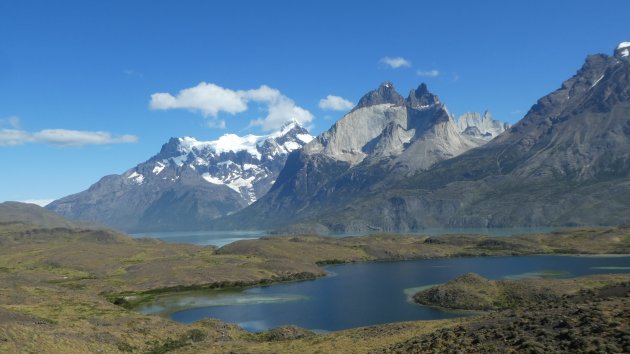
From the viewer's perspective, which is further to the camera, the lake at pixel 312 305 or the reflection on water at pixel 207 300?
the reflection on water at pixel 207 300

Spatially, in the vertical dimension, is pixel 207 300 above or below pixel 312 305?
below

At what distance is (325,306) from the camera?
148 m

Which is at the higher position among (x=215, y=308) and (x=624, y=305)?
(x=624, y=305)

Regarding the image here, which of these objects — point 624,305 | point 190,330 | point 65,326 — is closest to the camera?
point 624,305

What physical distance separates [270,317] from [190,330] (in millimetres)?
36314

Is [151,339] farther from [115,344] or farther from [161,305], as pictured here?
[161,305]

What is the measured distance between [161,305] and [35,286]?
119 ft

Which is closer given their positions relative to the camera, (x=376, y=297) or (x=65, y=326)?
(x=65, y=326)

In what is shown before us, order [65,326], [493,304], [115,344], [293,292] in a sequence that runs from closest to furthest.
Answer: [115,344], [65,326], [493,304], [293,292]

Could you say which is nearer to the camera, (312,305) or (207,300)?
(312,305)

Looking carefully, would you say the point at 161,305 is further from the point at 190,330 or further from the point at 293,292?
the point at 190,330

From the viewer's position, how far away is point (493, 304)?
13138 centimetres

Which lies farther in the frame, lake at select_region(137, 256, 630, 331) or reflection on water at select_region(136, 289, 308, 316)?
reflection on water at select_region(136, 289, 308, 316)

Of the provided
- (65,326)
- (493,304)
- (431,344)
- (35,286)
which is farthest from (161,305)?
(431,344)
